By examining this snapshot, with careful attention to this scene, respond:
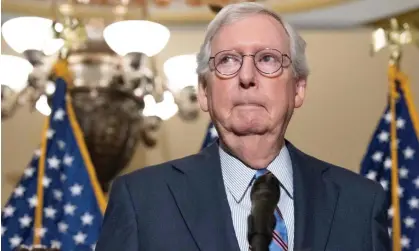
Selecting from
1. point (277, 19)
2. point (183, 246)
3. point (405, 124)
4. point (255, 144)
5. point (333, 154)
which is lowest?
point (333, 154)

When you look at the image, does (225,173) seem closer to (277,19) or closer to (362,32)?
(277,19)

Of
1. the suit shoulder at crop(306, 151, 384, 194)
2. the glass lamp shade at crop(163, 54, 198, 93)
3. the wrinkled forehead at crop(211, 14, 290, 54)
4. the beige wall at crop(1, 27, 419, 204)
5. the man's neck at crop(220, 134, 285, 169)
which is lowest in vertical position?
the beige wall at crop(1, 27, 419, 204)

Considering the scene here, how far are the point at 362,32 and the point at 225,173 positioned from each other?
5.28 meters

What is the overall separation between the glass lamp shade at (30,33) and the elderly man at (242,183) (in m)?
3.21

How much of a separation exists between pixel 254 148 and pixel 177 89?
374 cm

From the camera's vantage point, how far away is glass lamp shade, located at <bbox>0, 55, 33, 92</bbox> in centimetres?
505

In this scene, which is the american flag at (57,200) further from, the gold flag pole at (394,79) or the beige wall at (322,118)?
the beige wall at (322,118)

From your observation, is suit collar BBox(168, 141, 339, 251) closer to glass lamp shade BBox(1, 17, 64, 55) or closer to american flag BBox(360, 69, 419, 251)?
american flag BBox(360, 69, 419, 251)

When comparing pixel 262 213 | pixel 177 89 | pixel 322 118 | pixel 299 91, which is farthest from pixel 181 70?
pixel 262 213

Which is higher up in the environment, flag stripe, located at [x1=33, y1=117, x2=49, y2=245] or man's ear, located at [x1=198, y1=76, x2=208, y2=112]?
man's ear, located at [x1=198, y1=76, x2=208, y2=112]

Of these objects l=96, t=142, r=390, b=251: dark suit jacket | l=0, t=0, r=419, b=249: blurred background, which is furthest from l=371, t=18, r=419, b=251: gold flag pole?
l=96, t=142, r=390, b=251: dark suit jacket

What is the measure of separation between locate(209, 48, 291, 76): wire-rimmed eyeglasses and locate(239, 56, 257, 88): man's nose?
0.01 metres

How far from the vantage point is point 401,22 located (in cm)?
641

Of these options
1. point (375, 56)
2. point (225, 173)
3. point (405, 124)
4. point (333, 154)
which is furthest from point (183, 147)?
point (225, 173)
